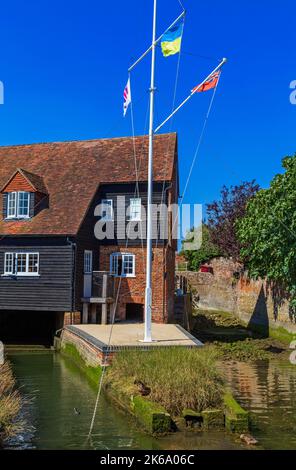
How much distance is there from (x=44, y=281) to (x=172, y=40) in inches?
491

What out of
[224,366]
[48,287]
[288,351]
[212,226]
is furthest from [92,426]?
[212,226]

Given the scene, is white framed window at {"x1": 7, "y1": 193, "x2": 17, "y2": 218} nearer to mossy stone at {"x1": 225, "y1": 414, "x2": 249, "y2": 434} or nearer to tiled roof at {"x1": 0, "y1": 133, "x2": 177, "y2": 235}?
tiled roof at {"x1": 0, "y1": 133, "x2": 177, "y2": 235}

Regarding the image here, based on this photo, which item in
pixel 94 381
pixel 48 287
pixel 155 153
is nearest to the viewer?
pixel 94 381

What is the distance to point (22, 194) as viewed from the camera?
992 inches

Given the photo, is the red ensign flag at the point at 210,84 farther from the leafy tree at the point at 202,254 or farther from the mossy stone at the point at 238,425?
the leafy tree at the point at 202,254

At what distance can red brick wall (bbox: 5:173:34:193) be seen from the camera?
24984mm

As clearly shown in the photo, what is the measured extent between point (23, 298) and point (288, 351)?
41.5ft

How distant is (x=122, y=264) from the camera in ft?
85.0

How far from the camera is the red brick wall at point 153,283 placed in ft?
81.4

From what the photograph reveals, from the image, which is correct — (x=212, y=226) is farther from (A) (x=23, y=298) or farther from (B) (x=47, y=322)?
(A) (x=23, y=298)

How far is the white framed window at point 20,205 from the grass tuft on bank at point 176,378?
13.3m

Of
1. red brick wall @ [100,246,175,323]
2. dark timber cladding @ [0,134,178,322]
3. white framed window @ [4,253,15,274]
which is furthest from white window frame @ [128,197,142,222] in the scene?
white framed window @ [4,253,15,274]

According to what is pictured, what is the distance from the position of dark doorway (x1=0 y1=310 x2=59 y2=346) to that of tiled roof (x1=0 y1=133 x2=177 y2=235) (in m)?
4.98
